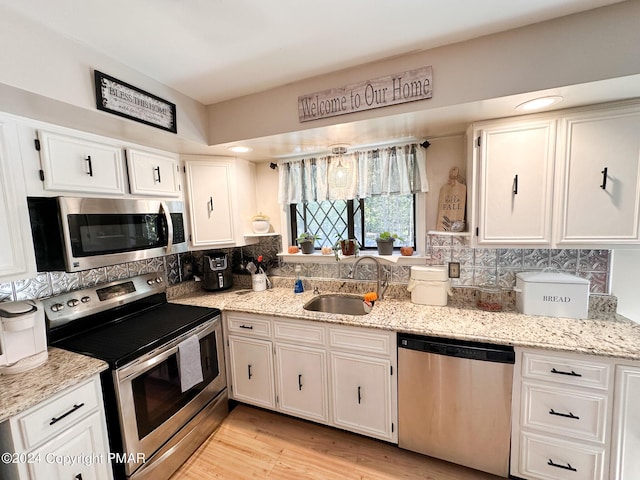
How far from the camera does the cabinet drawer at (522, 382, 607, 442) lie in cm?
134

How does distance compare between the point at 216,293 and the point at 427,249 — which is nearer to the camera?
the point at 427,249

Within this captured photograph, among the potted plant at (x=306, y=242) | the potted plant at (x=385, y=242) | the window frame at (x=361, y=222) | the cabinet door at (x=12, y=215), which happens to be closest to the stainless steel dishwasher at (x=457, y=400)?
the potted plant at (x=385, y=242)

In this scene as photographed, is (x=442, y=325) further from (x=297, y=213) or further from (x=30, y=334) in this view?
(x=30, y=334)

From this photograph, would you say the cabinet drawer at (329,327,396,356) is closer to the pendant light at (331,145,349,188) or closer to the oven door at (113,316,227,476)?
the oven door at (113,316,227,476)

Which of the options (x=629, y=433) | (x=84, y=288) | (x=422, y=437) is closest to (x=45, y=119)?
(x=84, y=288)

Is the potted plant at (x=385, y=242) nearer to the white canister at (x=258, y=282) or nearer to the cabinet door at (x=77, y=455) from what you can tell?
the white canister at (x=258, y=282)

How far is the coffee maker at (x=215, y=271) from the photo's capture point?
8.20ft

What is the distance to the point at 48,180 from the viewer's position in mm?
1373

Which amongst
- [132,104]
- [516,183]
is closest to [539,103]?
[516,183]

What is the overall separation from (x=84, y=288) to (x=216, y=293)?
38.2 inches

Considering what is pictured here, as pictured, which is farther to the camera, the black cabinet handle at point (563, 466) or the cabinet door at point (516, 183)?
the cabinet door at point (516, 183)

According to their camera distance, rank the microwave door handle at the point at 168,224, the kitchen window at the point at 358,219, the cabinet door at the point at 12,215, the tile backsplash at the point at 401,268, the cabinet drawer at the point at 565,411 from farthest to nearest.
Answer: the kitchen window at the point at 358,219, the microwave door handle at the point at 168,224, the tile backsplash at the point at 401,268, the cabinet drawer at the point at 565,411, the cabinet door at the point at 12,215

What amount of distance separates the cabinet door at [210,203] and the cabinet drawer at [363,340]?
1.29 metres

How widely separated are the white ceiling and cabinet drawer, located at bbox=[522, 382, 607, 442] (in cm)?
161
